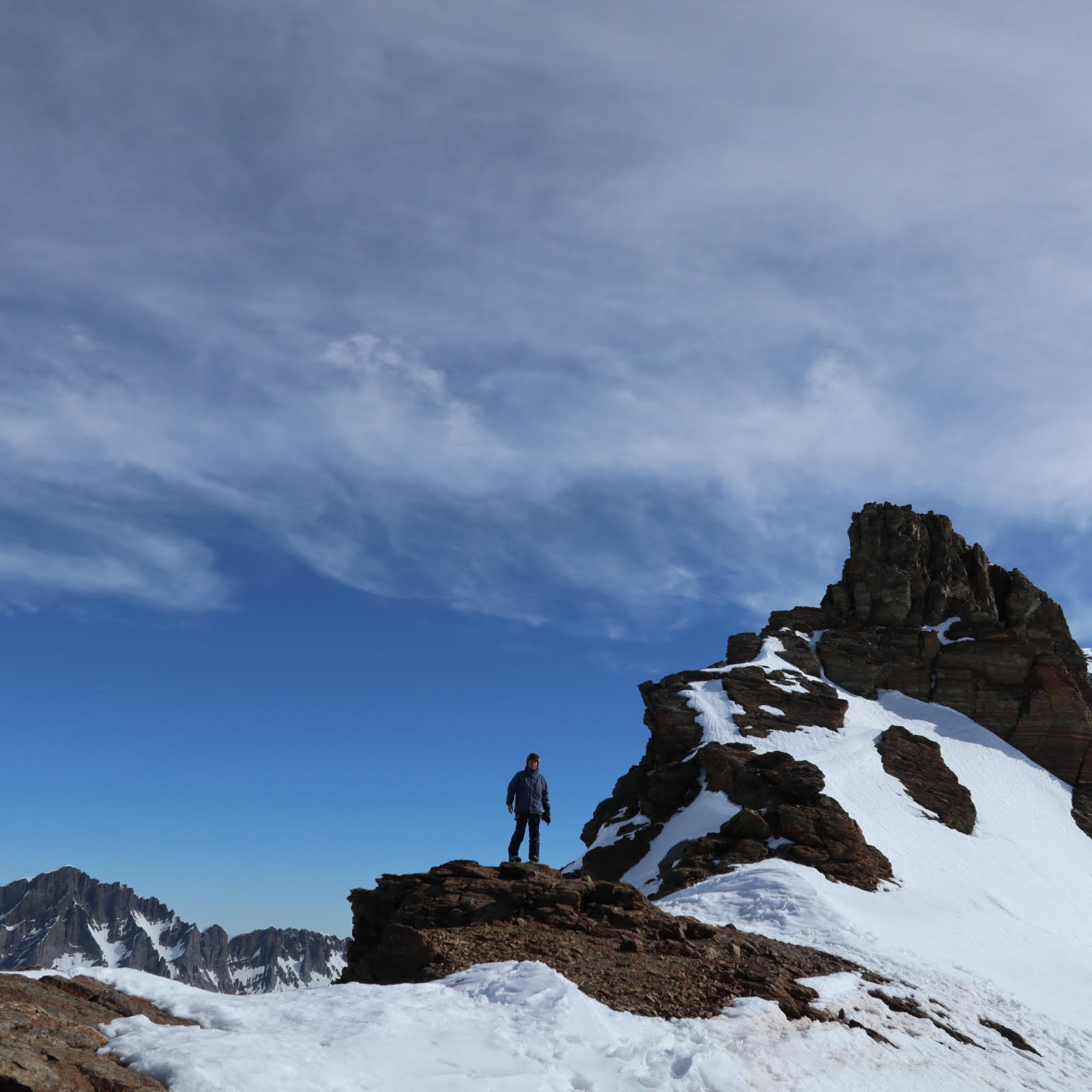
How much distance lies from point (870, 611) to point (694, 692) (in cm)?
2570

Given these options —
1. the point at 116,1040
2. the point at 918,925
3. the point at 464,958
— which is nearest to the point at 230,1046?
the point at 116,1040

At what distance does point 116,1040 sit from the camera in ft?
21.9

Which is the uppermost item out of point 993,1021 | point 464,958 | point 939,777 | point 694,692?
point 694,692

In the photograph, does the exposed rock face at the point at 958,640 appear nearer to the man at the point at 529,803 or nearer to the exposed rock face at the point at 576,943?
the man at the point at 529,803

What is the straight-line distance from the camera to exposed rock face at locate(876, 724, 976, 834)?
3944 cm

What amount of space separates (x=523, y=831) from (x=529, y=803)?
3.26ft

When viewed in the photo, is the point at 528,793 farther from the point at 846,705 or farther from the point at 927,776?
the point at 846,705

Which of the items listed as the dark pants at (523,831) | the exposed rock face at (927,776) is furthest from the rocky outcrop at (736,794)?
the dark pants at (523,831)

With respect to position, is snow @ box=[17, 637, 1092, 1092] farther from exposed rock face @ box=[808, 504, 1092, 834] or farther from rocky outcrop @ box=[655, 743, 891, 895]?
exposed rock face @ box=[808, 504, 1092, 834]

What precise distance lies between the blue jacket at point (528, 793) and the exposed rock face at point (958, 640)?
41.4 m

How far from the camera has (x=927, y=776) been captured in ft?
139

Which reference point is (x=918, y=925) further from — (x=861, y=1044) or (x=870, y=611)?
(x=870, y=611)

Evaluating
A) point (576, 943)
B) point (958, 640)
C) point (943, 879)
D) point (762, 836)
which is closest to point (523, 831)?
point (576, 943)

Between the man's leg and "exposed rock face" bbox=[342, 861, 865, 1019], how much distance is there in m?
2.66
